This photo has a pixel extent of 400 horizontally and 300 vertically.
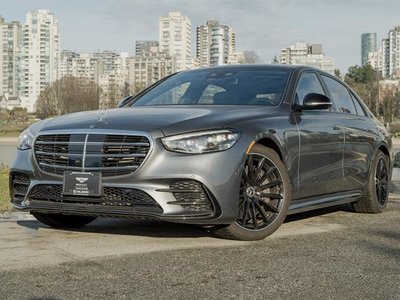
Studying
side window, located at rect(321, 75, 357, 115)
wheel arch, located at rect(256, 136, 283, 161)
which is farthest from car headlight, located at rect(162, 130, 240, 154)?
side window, located at rect(321, 75, 357, 115)

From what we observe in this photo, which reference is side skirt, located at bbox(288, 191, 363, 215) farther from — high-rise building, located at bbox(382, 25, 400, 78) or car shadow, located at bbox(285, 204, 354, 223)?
high-rise building, located at bbox(382, 25, 400, 78)

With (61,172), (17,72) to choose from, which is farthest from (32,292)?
(17,72)

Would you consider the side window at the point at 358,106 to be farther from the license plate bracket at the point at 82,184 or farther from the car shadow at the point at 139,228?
the license plate bracket at the point at 82,184

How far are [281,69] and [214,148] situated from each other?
190 cm

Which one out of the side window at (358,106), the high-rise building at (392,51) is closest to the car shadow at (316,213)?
the side window at (358,106)

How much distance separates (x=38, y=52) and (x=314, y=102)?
Result: 153 metres

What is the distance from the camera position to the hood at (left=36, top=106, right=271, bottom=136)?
5047 millimetres

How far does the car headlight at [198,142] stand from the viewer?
16.2 ft

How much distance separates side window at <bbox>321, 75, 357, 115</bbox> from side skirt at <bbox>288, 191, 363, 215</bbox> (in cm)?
92

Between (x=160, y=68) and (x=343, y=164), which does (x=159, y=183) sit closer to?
(x=343, y=164)

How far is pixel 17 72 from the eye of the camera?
159250mm

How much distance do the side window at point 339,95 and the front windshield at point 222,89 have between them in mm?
841

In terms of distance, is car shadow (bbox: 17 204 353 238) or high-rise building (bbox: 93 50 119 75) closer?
car shadow (bbox: 17 204 353 238)

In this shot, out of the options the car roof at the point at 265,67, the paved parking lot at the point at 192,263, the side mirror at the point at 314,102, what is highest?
the car roof at the point at 265,67
